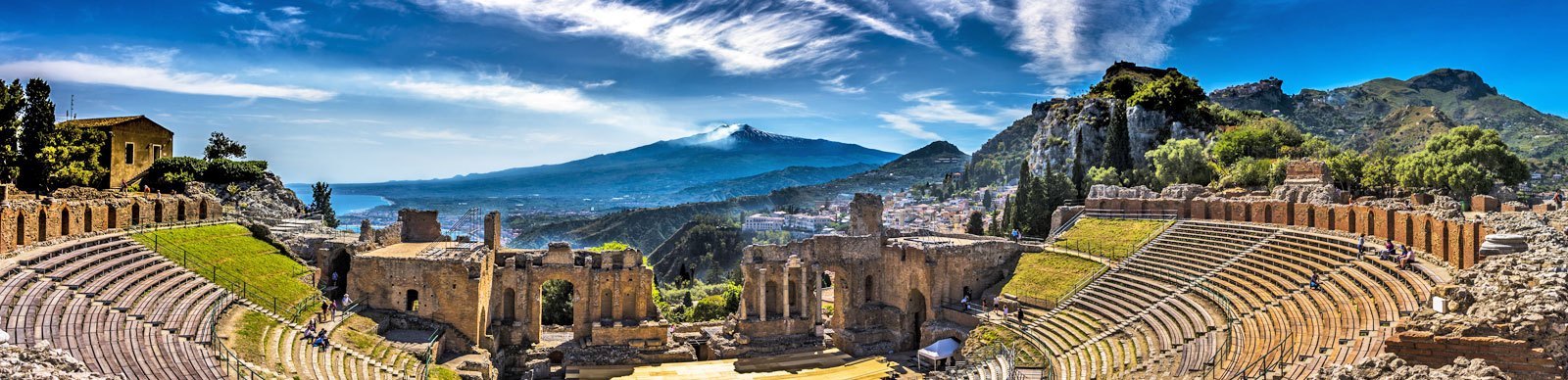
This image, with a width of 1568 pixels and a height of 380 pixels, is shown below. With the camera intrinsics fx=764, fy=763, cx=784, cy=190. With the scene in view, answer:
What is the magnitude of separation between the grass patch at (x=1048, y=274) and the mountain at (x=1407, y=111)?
211ft

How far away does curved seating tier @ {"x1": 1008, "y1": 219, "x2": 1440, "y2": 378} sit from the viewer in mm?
16609

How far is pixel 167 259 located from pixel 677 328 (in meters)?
19.2

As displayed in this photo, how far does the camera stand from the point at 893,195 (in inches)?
7106

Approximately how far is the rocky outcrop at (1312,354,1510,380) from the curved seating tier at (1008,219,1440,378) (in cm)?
99

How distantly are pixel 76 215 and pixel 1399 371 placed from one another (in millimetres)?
34842

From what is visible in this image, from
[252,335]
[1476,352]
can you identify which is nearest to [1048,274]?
[1476,352]

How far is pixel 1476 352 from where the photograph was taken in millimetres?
12812

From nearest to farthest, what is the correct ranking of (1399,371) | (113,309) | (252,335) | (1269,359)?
(1399,371) < (1269,359) < (113,309) < (252,335)

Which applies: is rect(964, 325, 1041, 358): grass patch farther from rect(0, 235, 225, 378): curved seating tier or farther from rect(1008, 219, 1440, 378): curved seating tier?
rect(0, 235, 225, 378): curved seating tier

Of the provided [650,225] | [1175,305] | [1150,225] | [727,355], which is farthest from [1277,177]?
[650,225]

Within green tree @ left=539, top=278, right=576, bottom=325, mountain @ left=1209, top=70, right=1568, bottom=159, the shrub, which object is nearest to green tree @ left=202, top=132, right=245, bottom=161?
the shrub

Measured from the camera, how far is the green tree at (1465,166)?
1378 inches

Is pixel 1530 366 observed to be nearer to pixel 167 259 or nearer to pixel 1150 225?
pixel 1150 225

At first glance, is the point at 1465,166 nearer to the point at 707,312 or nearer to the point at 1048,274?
the point at 1048,274
